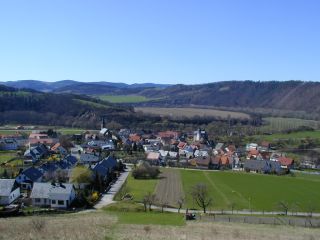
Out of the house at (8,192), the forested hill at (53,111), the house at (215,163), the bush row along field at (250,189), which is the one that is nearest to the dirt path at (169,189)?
the bush row along field at (250,189)

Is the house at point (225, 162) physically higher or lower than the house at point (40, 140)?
lower

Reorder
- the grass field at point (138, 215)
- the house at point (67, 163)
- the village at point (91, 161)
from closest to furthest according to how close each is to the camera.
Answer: the grass field at point (138, 215)
the village at point (91, 161)
the house at point (67, 163)

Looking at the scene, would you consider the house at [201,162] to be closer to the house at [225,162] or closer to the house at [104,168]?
the house at [225,162]

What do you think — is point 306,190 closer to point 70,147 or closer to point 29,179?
point 29,179

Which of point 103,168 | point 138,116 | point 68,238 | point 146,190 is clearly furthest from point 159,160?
point 138,116

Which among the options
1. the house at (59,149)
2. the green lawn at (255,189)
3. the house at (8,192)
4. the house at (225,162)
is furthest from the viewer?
the house at (59,149)

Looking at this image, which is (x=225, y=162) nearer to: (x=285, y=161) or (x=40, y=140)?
(x=285, y=161)
